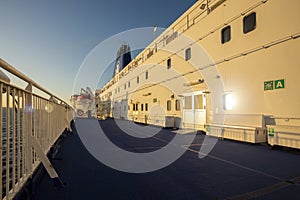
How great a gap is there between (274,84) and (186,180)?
17.5 feet

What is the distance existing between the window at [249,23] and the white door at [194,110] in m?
3.83

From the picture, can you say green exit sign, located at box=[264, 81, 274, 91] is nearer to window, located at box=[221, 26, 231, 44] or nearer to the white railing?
window, located at box=[221, 26, 231, 44]

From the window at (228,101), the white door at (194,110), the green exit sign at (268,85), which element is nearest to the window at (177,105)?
the white door at (194,110)

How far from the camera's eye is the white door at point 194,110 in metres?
11.0

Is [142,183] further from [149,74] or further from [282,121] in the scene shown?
[149,74]

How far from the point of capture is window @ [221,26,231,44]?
9.25 m

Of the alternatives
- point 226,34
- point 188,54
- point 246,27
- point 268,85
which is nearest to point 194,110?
point 188,54

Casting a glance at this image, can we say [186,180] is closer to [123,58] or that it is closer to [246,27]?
[246,27]

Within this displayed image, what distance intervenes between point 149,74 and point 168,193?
17555 mm

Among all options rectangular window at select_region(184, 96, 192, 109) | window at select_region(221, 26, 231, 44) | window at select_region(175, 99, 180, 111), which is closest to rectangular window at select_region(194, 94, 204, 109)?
rectangular window at select_region(184, 96, 192, 109)

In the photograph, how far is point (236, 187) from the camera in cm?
314

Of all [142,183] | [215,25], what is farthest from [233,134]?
[142,183]

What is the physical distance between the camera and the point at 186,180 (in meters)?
3.47

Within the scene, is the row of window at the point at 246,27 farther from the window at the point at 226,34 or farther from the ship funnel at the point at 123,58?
the ship funnel at the point at 123,58
